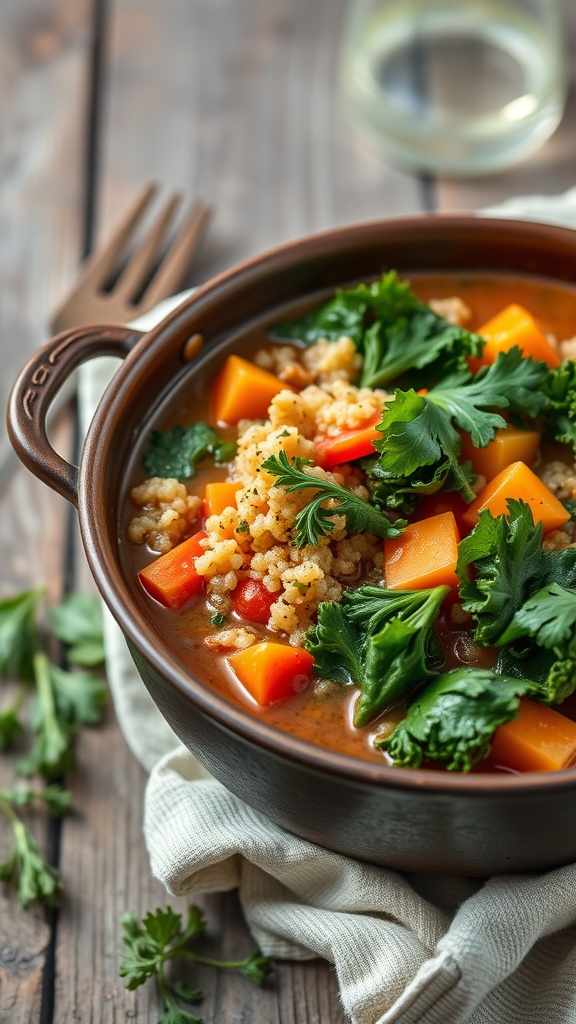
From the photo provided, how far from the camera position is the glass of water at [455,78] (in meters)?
3.94

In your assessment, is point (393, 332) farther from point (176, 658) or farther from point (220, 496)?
point (176, 658)

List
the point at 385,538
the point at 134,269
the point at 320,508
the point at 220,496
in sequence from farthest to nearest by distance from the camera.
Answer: the point at 134,269
the point at 220,496
the point at 385,538
the point at 320,508

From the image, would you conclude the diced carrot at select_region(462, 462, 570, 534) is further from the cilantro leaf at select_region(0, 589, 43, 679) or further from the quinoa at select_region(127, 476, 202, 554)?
the cilantro leaf at select_region(0, 589, 43, 679)

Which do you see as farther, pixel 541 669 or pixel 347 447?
pixel 347 447

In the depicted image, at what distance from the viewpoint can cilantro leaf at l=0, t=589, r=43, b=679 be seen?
3023 millimetres

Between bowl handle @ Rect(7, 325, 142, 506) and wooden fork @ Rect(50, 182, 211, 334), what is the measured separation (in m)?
0.81

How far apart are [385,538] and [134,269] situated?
59.3 inches

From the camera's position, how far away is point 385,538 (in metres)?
2.46

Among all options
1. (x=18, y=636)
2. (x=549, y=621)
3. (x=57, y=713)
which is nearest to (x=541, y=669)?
(x=549, y=621)

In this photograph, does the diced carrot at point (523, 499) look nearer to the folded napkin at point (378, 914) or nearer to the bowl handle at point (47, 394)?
the folded napkin at point (378, 914)

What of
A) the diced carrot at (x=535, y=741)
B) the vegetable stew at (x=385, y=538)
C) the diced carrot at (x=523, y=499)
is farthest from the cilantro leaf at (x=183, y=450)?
the diced carrot at (x=535, y=741)

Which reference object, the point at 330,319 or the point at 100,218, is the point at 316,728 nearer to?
the point at 330,319

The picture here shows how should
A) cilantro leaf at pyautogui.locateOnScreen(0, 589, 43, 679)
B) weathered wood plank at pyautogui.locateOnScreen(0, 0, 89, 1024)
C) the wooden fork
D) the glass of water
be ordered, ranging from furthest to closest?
the glass of water
the wooden fork
weathered wood plank at pyautogui.locateOnScreen(0, 0, 89, 1024)
cilantro leaf at pyautogui.locateOnScreen(0, 589, 43, 679)

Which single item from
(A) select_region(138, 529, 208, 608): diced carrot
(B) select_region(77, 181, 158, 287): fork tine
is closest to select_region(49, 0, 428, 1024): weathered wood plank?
(B) select_region(77, 181, 158, 287): fork tine
